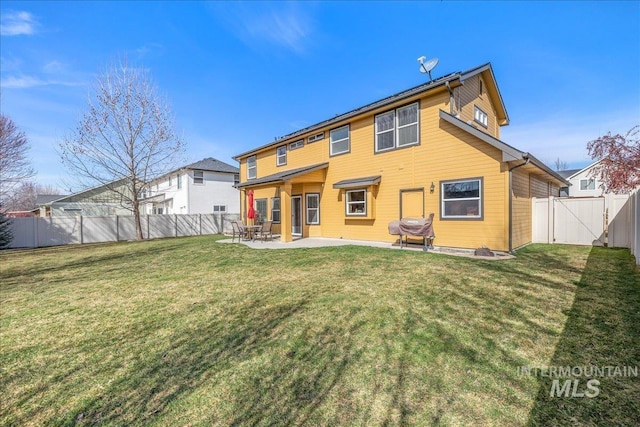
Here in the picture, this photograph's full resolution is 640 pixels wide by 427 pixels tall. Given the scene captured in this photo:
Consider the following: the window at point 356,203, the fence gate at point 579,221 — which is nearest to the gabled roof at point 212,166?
the window at point 356,203

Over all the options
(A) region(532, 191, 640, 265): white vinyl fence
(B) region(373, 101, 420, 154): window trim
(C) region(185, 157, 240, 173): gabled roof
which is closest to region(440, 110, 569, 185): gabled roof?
(B) region(373, 101, 420, 154): window trim

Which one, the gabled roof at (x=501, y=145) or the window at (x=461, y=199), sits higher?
the gabled roof at (x=501, y=145)

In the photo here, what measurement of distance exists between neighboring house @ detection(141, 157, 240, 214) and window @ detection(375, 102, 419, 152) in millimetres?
14736

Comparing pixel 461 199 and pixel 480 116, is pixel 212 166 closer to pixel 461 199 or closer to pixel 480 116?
pixel 480 116

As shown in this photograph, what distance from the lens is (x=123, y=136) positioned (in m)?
16.6

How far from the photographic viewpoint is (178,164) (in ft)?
59.4

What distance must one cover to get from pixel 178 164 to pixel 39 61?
804cm

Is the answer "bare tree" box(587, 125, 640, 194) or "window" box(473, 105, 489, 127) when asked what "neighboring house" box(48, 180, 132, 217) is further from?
"bare tree" box(587, 125, 640, 194)

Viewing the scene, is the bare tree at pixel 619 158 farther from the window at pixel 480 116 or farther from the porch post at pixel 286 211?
the porch post at pixel 286 211

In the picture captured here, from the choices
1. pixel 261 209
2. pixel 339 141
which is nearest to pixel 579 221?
pixel 339 141

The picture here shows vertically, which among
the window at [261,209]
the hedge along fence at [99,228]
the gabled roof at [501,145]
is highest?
the gabled roof at [501,145]

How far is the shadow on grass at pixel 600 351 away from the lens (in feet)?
7.03

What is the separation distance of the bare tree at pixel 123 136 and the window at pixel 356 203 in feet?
39.4

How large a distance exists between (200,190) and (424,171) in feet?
63.6
